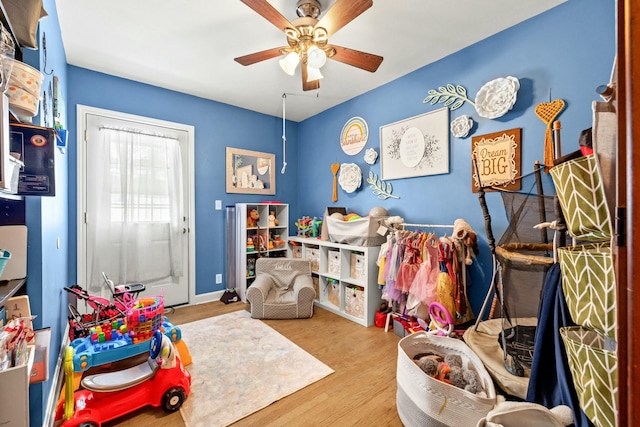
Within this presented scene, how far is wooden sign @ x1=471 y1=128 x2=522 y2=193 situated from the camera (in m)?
2.15

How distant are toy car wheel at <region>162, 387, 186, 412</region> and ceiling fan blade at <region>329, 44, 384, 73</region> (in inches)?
98.2

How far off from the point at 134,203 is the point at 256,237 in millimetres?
1423

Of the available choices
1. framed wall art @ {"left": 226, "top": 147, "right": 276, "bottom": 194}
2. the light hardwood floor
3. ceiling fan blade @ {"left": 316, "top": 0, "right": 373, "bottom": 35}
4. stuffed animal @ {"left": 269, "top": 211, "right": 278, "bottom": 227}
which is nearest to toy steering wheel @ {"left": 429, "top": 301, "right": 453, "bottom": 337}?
the light hardwood floor

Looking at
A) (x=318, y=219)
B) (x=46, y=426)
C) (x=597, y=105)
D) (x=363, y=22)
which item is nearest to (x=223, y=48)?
(x=363, y=22)

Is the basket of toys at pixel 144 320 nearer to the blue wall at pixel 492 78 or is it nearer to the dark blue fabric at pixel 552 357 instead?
the dark blue fabric at pixel 552 357

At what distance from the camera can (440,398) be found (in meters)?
1.29

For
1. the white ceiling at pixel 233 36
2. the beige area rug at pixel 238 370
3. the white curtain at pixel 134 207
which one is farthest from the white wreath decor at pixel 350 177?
the white curtain at pixel 134 207

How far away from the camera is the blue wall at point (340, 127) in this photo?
1760 mm

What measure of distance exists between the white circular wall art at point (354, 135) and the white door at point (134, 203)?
6.46 ft

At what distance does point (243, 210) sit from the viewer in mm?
3430

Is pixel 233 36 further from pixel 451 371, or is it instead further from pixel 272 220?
pixel 451 371

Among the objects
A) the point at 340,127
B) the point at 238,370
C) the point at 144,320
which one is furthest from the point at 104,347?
the point at 340,127

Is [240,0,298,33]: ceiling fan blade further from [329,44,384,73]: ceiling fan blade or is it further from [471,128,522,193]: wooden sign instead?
[471,128,522,193]: wooden sign

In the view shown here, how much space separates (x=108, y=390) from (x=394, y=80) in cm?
356
